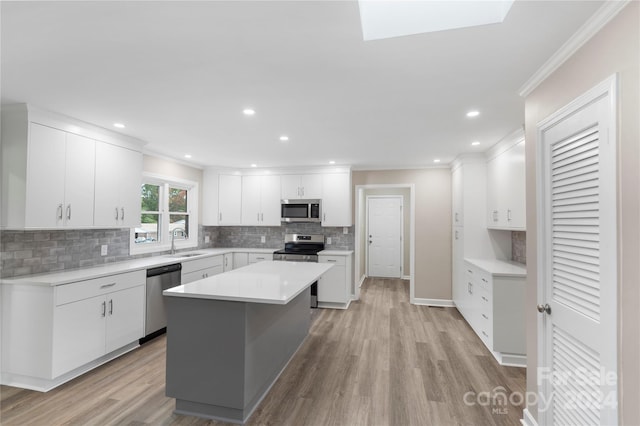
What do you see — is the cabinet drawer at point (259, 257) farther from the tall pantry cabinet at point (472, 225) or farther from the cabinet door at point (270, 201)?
the tall pantry cabinet at point (472, 225)

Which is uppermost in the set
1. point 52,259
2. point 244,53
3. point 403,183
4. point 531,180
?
point 244,53

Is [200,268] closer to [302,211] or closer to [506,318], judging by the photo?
[302,211]

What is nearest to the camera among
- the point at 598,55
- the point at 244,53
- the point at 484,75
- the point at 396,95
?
the point at 598,55

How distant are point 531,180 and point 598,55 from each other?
2.67 feet

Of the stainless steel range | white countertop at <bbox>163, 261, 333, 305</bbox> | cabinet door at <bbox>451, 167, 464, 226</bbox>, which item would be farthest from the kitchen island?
cabinet door at <bbox>451, 167, 464, 226</bbox>

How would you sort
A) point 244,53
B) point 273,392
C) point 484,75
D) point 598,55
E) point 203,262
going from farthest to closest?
1. point 203,262
2. point 273,392
3. point 484,75
4. point 244,53
5. point 598,55

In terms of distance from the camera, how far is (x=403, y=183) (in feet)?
16.8

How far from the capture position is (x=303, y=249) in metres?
5.15

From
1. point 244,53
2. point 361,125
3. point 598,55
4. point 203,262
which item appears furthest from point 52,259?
point 598,55

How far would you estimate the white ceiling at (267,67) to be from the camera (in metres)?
1.37

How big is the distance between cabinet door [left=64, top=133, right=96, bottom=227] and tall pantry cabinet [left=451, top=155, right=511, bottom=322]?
15.1 feet

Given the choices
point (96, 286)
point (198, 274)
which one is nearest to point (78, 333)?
point (96, 286)

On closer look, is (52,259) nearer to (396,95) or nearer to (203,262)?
(203,262)

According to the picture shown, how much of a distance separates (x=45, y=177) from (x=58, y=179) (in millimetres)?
105
